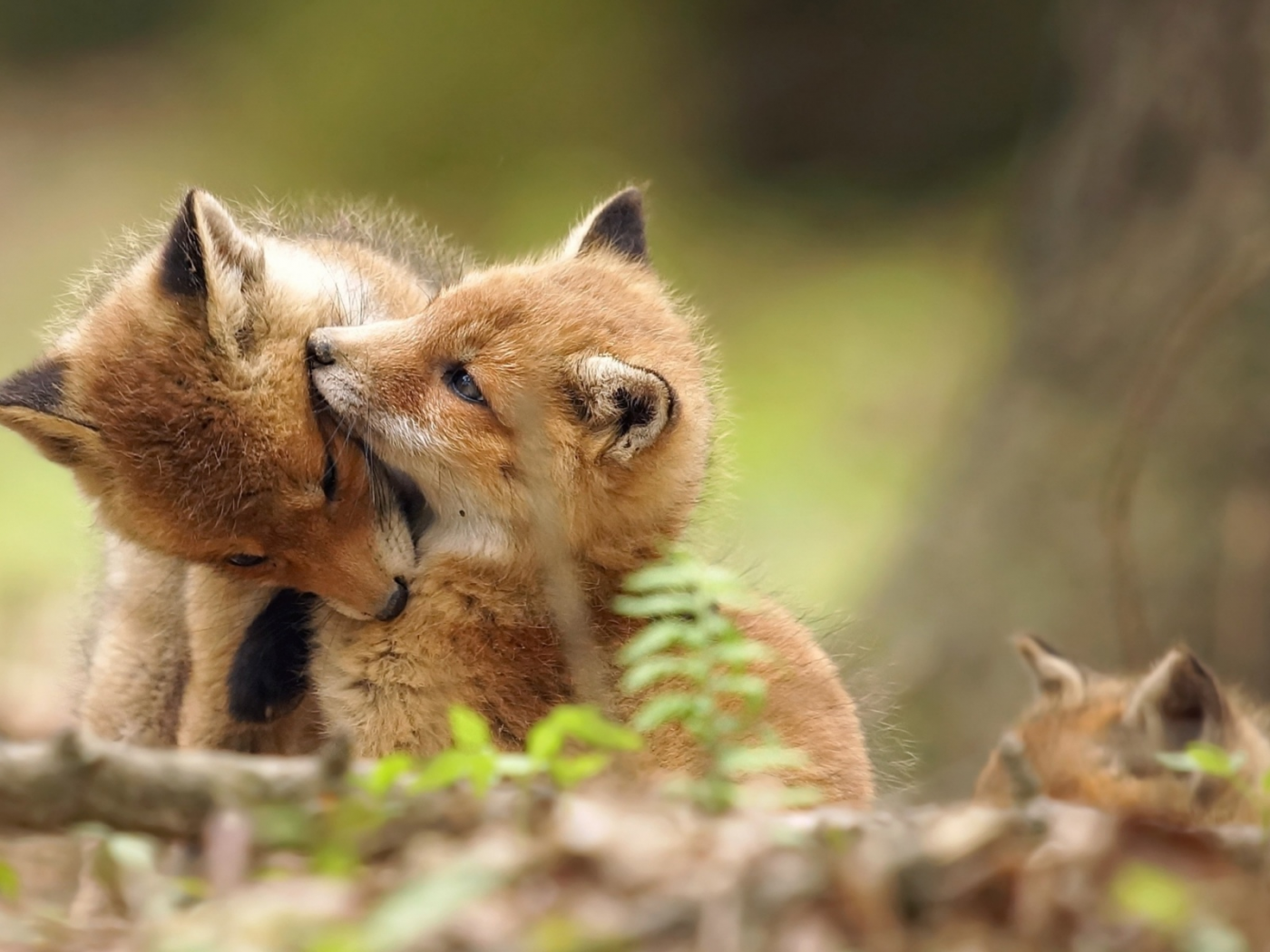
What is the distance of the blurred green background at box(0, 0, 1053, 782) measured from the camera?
59.7 feet

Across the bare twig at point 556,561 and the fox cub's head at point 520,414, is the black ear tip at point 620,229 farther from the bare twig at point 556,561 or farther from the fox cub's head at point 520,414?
the bare twig at point 556,561

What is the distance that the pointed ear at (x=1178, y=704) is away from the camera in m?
5.02

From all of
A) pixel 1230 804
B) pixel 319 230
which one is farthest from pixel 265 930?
pixel 319 230

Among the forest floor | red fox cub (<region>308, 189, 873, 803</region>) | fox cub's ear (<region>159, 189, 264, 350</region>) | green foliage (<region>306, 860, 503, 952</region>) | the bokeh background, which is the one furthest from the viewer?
the bokeh background

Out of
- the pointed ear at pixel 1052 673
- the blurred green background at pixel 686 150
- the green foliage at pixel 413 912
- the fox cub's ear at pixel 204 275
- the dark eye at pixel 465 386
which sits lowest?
the green foliage at pixel 413 912

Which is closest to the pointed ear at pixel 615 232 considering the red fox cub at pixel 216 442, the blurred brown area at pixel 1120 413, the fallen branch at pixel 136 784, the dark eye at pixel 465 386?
the dark eye at pixel 465 386

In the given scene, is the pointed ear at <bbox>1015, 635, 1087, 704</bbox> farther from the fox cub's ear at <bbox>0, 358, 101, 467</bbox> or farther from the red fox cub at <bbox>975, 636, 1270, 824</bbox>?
the fox cub's ear at <bbox>0, 358, 101, 467</bbox>

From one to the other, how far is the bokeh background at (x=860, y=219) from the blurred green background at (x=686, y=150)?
0.15 feet

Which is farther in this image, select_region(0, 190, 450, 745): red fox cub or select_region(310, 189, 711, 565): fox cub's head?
select_region(310, 189, 711, 565): fox cub's head

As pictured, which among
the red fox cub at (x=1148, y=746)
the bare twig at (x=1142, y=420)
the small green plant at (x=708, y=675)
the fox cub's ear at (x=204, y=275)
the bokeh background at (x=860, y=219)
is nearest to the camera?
the small green plant at (x=708, y=675)

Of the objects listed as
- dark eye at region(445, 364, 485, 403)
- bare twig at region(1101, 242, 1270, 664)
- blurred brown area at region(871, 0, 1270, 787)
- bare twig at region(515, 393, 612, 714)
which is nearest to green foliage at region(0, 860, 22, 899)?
bare twig at region(515, 393, 612, 714)

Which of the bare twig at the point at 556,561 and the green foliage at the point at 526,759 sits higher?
the bare twig at the point at 556,561

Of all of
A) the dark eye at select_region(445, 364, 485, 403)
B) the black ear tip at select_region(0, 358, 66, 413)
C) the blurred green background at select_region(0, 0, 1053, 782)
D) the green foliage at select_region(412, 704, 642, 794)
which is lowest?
the green foliage at select_region(412, 704, 642, 794)

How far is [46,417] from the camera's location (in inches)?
202
